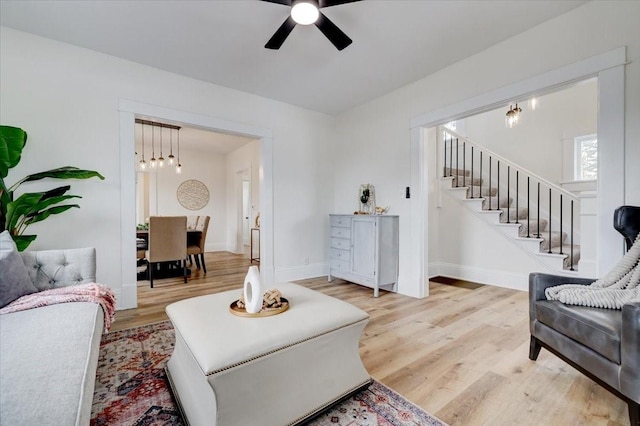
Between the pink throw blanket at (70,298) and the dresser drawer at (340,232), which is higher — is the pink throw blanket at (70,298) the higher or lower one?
the lower one

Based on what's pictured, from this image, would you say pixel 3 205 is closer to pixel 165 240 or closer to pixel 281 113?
pixel 165 240

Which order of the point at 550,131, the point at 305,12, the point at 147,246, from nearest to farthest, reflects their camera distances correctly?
1. the point at 305,12
2. the point at 147,246
3. the point at 550,131

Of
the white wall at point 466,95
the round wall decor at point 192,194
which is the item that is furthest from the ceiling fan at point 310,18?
the round wall decor at point 192,194

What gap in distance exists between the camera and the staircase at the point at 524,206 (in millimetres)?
3729

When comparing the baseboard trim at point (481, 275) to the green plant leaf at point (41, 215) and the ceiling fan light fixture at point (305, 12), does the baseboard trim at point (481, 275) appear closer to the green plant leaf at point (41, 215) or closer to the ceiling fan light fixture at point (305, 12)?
the ceiling fan light fixture at point (305, 12)

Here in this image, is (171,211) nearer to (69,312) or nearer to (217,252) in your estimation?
(217,252)

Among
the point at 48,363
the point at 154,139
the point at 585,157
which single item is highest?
the point at 154,139

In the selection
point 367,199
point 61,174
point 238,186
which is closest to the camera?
point 61,174

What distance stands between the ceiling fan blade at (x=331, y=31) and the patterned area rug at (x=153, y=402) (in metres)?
2.41

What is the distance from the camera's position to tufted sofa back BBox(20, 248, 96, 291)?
1.97 meters

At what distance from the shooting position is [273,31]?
2.56m

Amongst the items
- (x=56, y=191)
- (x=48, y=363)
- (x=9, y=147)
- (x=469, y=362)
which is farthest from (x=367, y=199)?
(x=9, y=147)

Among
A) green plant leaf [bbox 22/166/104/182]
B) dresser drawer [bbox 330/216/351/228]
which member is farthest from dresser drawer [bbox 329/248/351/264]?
green plant leaf [bbox 22/166/104/182]

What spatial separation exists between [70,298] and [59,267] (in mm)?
539
